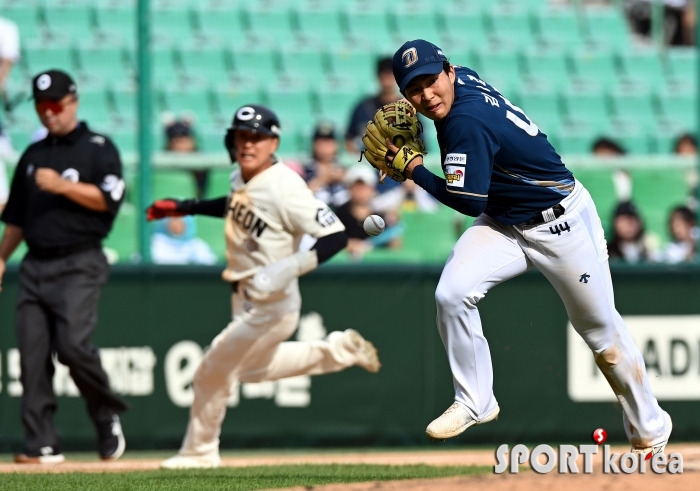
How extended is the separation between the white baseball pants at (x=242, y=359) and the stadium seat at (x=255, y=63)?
583cm

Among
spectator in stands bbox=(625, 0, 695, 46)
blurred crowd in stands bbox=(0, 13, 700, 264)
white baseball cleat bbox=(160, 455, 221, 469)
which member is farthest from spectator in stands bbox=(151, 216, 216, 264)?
spectator in stands bbox=(625, 0, 695, 46)

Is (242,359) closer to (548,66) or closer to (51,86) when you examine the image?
(51,86)

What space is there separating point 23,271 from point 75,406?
4.05 feet

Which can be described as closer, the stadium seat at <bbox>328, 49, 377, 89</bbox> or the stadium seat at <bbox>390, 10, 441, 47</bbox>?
the stadium seat at <bbox>328, 49, 377, 89</bbox>

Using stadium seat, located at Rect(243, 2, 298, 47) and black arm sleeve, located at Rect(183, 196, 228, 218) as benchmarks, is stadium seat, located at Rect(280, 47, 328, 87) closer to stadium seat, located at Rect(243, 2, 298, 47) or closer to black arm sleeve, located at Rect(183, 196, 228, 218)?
stadium seat, located at Rect(243, 2, 298, 47)

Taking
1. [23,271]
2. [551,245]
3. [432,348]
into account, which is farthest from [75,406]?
[551,245]

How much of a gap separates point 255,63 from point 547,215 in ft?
24.6

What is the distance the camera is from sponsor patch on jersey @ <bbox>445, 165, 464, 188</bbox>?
211 inches

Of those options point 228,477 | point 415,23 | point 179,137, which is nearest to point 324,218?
point 228,477

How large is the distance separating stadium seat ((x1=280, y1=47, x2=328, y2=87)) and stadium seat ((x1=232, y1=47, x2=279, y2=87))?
115 millimetres

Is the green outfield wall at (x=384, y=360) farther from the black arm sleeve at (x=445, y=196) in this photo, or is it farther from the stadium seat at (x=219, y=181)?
the black arm sleeve at (x=445, y=196)

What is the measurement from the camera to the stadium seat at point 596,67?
13.6 meters

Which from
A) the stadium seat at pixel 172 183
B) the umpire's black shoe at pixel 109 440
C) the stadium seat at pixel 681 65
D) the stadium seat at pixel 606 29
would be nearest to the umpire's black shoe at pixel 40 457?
the umpire's black shoe at pixel 109 440

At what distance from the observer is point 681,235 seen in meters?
9.91
